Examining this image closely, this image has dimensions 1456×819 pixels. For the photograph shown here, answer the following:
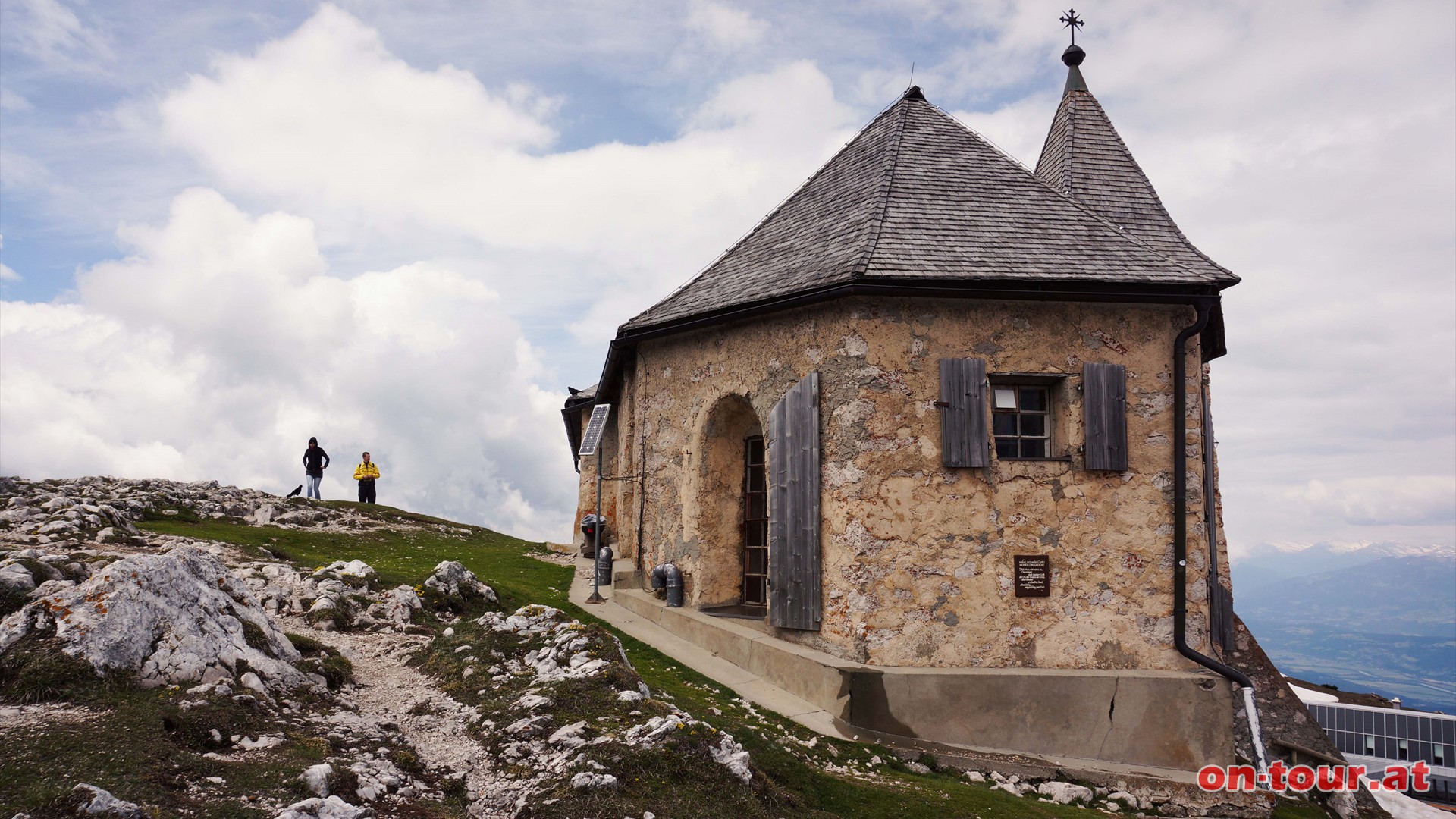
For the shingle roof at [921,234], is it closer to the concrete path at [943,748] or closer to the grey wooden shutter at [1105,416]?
the grey wooden shutter at [1105,416]

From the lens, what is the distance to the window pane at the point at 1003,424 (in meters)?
9.84

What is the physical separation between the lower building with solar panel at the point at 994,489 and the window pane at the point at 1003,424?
2 cm

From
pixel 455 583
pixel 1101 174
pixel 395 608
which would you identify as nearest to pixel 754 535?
pixel 455 583

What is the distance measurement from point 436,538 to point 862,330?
14.4 metres

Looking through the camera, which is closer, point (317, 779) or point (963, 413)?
point (317, 779)

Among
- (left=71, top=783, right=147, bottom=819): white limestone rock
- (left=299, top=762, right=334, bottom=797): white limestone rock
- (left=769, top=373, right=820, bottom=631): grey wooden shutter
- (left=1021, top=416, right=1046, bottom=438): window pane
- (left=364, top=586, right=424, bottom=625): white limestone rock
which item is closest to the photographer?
(left=71, top=783, right=147, bottom=819): white limestone rock

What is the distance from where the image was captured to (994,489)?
9.38 metres

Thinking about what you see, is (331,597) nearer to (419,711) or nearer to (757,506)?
(419,711)

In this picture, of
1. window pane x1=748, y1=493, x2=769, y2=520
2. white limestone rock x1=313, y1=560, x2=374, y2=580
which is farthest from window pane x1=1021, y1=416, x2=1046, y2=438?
white limestone rock x1=313, y1=560, x2=374, y2=580

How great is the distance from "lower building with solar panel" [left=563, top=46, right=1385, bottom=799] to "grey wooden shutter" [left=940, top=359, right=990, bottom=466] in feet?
0.10

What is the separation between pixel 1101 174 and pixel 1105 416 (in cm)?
560

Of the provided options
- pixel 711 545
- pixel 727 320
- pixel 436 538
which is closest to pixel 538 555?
pixel 436 538

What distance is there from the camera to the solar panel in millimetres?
13766

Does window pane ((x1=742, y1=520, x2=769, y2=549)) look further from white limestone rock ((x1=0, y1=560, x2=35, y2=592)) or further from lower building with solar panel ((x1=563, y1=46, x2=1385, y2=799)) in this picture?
white limestone rock ((x1=0, y1=560, x2=35, y2=592))
